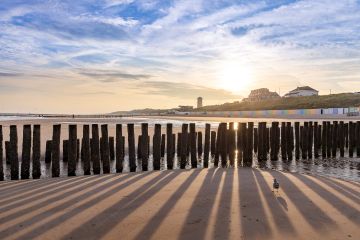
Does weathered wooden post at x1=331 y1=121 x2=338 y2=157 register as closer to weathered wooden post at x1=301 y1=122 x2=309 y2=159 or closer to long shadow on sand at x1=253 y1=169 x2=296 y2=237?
weathered wooden post at x1=301 y1=122 x2=309 y2=159

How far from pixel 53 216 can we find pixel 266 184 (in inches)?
153

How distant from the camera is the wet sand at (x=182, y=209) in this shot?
13.0 feet

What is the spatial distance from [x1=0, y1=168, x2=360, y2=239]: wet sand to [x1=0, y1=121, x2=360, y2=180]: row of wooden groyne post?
6.93 ft

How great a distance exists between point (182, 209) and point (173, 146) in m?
6.64

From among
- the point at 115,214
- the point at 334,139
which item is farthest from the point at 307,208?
the point at 334,139

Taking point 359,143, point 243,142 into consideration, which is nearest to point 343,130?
point 359,143

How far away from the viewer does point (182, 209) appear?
4.83 m

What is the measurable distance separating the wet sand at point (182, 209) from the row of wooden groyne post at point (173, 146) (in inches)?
83.1

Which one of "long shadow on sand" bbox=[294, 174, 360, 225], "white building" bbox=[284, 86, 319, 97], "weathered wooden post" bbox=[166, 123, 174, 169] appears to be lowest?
"long shadow on sand" bbox=[294, 174, 360, 225]

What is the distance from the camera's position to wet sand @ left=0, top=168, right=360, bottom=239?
3.97m

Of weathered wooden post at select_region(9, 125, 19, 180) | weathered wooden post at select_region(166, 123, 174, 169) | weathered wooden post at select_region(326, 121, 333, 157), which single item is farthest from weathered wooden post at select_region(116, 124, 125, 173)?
weathered wooden post at select_region(326, 121, 333, 157)

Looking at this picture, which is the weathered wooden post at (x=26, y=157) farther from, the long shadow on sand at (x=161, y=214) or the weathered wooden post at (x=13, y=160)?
the long shadow on sand at (x=161, y=214)

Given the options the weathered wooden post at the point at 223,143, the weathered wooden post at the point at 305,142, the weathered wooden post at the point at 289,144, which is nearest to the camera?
the weathered wooden post at the point at 223,143

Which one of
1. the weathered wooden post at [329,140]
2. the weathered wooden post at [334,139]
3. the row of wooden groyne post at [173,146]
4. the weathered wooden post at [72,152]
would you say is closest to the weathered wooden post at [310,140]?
the row of wooden groyne post at [173,146]
